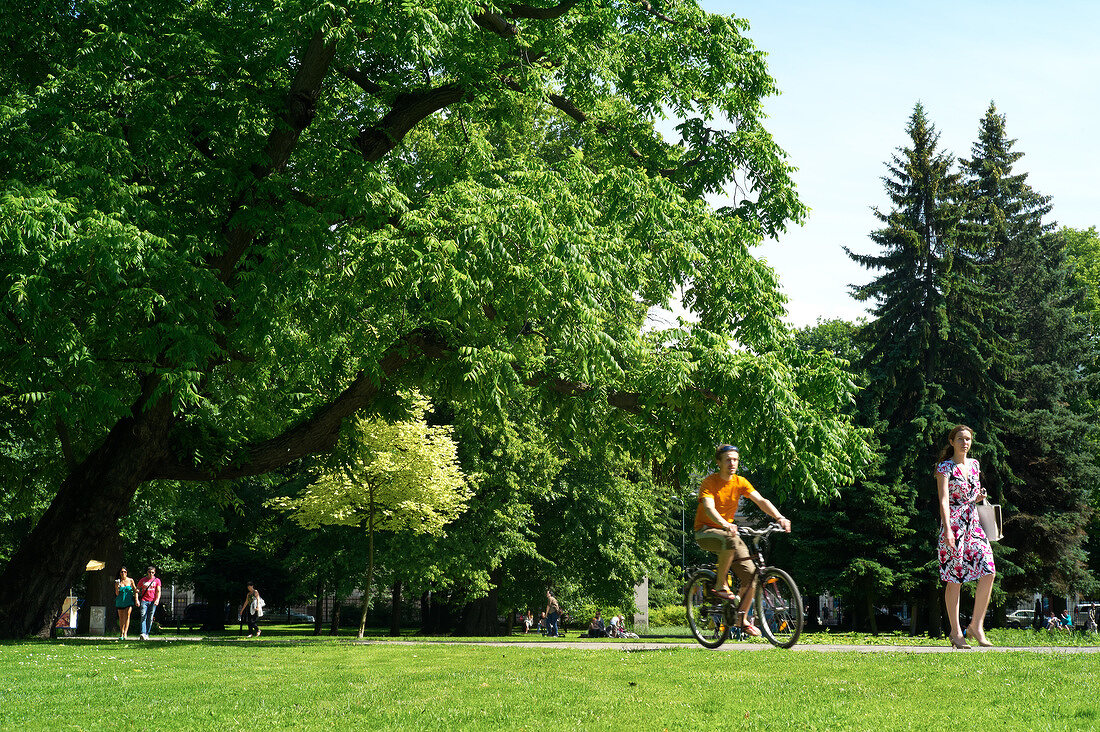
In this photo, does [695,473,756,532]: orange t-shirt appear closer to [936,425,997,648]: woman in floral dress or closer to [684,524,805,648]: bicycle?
[684,524,805,648]: bicycle

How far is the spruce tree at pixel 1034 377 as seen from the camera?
124ft

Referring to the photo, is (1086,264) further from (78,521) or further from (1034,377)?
(78,521)

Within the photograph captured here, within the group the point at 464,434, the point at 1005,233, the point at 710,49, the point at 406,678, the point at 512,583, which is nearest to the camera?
the point at 406,678

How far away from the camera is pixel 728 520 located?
381 inches

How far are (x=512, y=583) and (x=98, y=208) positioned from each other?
90.0 feet

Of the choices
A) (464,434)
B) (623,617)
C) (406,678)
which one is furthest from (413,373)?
(623,617)

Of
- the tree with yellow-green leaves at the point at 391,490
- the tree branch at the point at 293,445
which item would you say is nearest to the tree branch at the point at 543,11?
the tree branch at the point at 293,445

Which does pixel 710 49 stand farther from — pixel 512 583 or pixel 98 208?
pixel 512 583

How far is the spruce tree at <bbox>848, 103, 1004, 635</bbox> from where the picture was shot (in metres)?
36.3

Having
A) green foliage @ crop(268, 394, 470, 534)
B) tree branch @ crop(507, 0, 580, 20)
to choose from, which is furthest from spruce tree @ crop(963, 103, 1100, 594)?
tree branch @ crop(507, 0, 580, 20)

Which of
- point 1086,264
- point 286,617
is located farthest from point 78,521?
point 286,617

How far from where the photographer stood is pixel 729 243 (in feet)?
50.6

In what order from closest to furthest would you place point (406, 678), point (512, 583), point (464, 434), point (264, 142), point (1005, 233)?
point (406, 678)
point (264, 142)
point (464, 434)
point (512, 583)
point (1005, 233)

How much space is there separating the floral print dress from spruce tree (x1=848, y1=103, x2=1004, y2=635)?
26780mm
